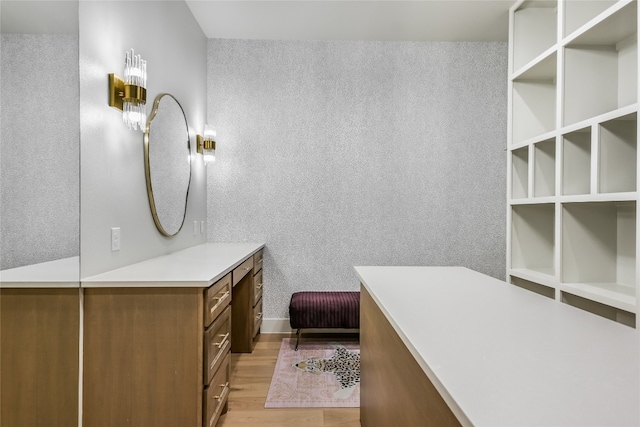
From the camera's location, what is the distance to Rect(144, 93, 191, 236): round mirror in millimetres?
2291

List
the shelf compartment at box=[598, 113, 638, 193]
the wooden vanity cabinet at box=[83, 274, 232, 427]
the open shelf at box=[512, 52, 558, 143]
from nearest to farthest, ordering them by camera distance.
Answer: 1. the wooden vanity cabinet at box=[83, 274, 232, 427]
2. the shelf compartment at box=[598, 113, 638, 193]
3. the open shelf at box=[512, 52, 558, 143]

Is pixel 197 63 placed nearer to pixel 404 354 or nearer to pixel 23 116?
pixel 23 116

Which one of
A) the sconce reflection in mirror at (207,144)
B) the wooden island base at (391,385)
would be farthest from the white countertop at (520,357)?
the sconce reflection in mirror at (207,144)

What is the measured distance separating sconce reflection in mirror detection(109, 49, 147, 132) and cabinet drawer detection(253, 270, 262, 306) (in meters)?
1.65

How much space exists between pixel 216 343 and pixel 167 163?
1311mm

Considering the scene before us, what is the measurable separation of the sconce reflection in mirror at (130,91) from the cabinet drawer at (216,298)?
0.96 metres

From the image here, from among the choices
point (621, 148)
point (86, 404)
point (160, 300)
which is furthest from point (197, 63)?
point (621, 148)

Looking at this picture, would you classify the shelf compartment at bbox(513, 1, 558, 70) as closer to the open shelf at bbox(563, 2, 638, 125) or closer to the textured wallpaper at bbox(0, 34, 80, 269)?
the open shelf at bbox(563, 2, 638, 125)

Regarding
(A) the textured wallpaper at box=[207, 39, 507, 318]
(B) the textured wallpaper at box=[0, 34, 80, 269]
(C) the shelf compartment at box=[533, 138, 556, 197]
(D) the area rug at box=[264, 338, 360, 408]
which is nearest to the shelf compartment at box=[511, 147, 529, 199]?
(C) the shelf compartment at box=[533, 138, 556, 197]

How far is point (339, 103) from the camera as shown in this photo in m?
3.59

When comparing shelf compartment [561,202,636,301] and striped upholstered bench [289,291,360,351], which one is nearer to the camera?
shelf compartment [561,202,636,301]

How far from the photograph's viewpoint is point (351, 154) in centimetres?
360

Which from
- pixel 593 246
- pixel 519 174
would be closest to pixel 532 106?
pixel 519 174

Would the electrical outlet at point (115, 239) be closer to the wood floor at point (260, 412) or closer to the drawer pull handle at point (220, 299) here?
the drawer pull handle at point (220, 299)
